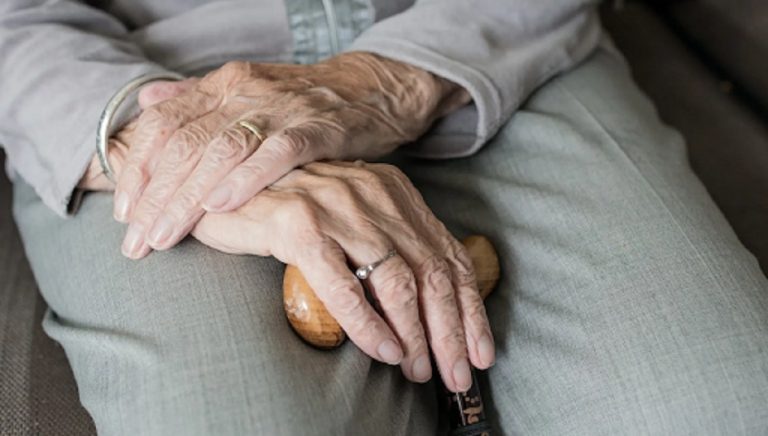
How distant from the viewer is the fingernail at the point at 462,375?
2.33ft

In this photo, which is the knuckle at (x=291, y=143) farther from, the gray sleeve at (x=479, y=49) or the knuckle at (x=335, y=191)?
the gray sleeve at (x=479, y=49)

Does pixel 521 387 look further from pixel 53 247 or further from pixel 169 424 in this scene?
pixel 53 247

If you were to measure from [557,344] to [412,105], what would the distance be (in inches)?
12.0

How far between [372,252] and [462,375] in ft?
0.46

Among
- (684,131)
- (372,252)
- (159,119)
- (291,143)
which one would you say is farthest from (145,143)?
(684,131)

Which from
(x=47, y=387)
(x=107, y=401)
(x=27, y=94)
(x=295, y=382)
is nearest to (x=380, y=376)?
(x=295, y=382)

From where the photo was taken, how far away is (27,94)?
83 centimetres

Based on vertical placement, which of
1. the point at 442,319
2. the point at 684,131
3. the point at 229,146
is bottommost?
the point at 684,131

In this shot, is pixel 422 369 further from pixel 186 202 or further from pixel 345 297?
pixel 186 202

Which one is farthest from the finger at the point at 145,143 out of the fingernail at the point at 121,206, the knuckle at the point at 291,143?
the knuckle at the point at 291,143

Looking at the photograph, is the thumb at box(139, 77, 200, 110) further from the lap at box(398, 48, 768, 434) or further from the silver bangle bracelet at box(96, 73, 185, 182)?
the lap at box(398, 48, 768, 434)

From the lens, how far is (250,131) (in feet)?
2.41

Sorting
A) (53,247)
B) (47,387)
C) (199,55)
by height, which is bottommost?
(47,387)

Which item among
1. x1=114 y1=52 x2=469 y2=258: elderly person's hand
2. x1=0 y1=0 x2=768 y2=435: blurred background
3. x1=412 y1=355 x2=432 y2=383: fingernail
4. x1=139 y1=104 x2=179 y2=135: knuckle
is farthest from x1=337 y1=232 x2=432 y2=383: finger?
x1=0 y1=0 x2=768 y2=435: blurred background
